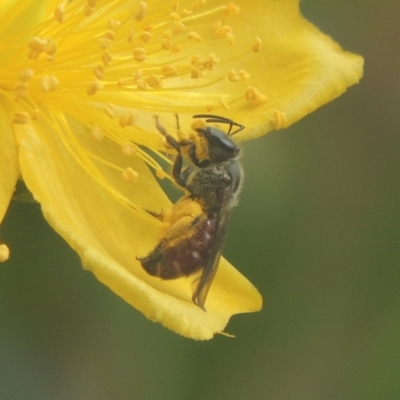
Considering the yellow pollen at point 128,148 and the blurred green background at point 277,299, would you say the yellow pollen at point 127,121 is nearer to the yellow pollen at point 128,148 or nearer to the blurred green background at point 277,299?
the yellow pollen at point 128,148

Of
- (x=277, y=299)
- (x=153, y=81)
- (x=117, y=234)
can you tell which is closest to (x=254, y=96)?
(x=153, y=81)

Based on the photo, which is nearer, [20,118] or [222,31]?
[20,118]

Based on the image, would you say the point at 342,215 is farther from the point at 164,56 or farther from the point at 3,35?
the point at 3,35

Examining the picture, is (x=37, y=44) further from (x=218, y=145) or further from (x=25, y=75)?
(x=218, y=145)

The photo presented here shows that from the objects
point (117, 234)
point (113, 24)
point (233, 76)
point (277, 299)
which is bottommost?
point (277, 299)

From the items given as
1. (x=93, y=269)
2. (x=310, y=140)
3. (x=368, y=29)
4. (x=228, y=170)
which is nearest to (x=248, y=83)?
(x=228, y=170)

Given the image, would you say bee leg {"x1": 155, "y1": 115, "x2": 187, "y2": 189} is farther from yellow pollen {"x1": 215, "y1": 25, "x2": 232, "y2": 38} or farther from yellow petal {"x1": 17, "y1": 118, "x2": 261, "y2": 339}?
yellow pollen {"x1": 215, "y1": 25, "x2": 232, "y2": 38}
